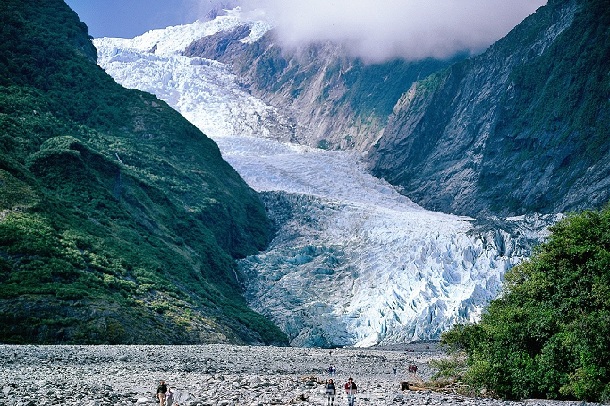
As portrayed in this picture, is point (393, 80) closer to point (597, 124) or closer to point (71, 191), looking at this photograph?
point (597, 124)

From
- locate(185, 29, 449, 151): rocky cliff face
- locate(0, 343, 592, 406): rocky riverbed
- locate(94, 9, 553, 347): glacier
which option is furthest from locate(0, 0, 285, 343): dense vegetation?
locate(185, 29, 449, 151): rocky cliff face

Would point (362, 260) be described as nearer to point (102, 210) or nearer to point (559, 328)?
point (102, 210)

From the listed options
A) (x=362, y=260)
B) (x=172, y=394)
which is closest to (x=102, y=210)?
(x=362, y=260)

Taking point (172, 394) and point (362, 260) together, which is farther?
point (362, 260)

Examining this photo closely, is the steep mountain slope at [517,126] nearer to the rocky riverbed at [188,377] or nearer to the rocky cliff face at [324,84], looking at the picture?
the rocky cliff face at [324,84]

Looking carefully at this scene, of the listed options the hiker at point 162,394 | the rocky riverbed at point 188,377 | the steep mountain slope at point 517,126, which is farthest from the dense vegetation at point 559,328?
the steep mountain slope at point 517,126

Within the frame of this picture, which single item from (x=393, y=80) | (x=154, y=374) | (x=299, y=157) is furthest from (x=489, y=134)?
(x=154, y=374)
